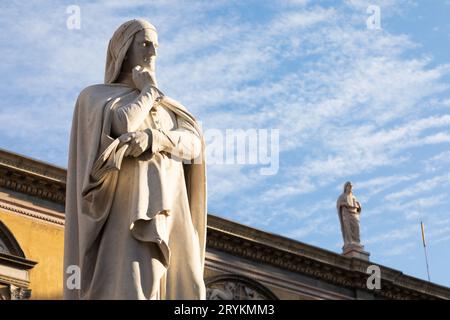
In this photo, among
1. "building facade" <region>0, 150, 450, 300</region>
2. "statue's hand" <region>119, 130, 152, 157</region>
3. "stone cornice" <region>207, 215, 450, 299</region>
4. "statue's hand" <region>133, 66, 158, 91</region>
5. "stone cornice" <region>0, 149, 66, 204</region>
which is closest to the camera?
"statue's hand" <region>119, 130, 152, 157</region>

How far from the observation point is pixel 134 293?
4.32 metres

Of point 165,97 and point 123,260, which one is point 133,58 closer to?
point 165,97

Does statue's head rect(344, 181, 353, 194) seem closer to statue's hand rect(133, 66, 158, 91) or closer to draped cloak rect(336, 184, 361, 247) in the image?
draped cloak rect(336, 184, 361, 247)

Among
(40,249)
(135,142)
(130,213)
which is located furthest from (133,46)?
(40,249)

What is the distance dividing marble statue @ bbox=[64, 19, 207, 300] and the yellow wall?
14.0 m

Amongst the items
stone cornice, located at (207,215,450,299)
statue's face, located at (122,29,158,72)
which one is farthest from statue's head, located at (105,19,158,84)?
stone cornice, located at (207,215,450,299)

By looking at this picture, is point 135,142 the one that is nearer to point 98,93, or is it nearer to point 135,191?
point 135,191

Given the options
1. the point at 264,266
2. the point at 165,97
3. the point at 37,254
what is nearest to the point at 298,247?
the point at 264,266

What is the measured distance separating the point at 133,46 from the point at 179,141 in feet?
1.80

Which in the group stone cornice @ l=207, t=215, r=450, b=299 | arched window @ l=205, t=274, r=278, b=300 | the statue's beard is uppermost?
stone cornice @ l=207, t=215, r=450, b=299

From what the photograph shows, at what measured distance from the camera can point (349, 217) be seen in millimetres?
24406

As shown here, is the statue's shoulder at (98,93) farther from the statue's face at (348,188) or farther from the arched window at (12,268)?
the statue's face at (348,188)

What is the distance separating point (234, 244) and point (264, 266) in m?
1.06

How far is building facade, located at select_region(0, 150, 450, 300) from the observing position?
61.4 ft
